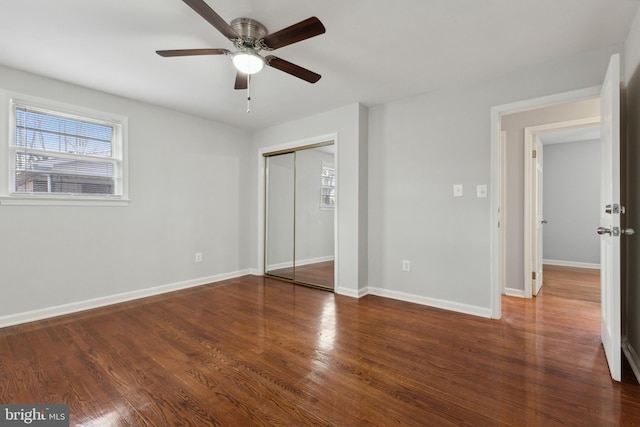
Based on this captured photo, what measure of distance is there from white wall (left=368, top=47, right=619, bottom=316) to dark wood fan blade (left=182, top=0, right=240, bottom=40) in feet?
7.27

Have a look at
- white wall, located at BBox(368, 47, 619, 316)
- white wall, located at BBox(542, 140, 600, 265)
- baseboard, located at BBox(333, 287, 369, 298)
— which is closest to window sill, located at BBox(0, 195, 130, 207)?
baseboard, located at BBox(333, 287, 369, 298)

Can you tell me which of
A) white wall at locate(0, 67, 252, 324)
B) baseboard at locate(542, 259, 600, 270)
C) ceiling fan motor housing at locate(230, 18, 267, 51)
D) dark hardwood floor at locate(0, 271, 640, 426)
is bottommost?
dark hardwood floor at locate(0, 271, 640, 426)

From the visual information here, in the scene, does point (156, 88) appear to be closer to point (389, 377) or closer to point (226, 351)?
point (226, 351)

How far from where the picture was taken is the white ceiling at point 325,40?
1.88m

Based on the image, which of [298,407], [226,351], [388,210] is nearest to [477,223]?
[388,210]

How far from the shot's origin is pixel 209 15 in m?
1.58

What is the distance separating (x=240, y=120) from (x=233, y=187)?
3.34ft

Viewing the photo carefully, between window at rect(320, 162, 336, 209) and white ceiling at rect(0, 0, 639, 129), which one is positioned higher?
white ceiling at rect(0, 0, 639, 129)

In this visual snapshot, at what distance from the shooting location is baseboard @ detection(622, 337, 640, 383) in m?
1.83

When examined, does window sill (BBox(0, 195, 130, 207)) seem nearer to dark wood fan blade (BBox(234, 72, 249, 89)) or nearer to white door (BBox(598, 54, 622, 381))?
dark wood fan blade (BBox(234, 72, 249, 89))

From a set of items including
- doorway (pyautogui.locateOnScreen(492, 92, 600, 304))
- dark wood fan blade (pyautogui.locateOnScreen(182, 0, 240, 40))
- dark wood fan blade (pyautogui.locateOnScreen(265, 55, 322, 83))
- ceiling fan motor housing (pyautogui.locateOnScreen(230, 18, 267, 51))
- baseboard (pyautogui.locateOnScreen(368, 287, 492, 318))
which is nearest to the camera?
dark wood fan blade (pyautogui.locateOnScreen(182, 0, 240, 40))

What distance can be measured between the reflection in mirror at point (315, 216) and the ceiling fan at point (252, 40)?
1.83m

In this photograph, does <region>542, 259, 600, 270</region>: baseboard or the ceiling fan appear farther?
<region>542, 259, 600, 270</region>: baseboard

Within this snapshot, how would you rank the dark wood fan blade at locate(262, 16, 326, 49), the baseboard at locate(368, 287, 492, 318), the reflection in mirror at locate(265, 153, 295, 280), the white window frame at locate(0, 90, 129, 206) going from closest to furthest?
the dark wood fan blade at locate(262, 16, 326, 49), the white window frame at locate(0, 90, 129, 206), the baseboard at locate(368, 287, 492, 318), the reflection in mirror at locate(265, 153, 295, 280)
